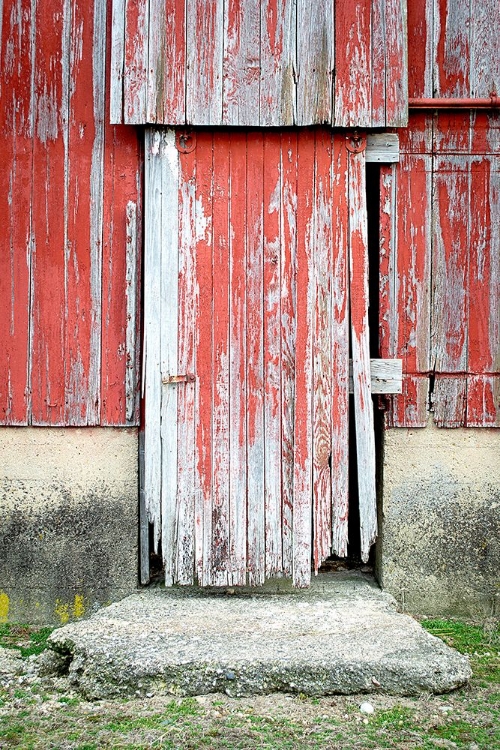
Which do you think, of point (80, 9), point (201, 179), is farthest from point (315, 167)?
point (80, 9)

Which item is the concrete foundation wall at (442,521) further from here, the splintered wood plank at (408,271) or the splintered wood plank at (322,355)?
the splintered wood plank at (322,355)

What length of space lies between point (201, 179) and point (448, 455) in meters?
2.23

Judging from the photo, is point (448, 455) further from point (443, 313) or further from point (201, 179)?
point (201, 179)

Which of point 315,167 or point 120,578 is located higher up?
point 315,167

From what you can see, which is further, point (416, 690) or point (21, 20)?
point (21, 20)

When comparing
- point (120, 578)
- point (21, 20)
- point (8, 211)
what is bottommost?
point (120, 578)

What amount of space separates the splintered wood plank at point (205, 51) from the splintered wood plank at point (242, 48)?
0.12 ft

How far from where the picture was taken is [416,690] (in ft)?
11.8

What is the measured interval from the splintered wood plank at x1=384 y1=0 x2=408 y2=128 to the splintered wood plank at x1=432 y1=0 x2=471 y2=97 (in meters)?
0.31

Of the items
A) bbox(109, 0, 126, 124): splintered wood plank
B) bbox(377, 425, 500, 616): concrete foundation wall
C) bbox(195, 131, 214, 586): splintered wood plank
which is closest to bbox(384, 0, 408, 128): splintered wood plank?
bbox(195, 131, 214, 586): splintered wood plank

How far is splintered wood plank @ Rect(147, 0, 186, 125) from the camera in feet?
14.4

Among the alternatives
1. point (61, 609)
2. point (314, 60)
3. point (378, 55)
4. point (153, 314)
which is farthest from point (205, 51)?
point (61, 609)

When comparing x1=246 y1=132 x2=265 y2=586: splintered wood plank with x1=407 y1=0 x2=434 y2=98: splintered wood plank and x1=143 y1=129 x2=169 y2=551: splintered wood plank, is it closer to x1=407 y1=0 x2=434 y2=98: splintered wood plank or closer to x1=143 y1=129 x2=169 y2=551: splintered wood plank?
x1=143 y1=129 x2=169 y2=551: splintered wood plank

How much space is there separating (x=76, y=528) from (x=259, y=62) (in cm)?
297
